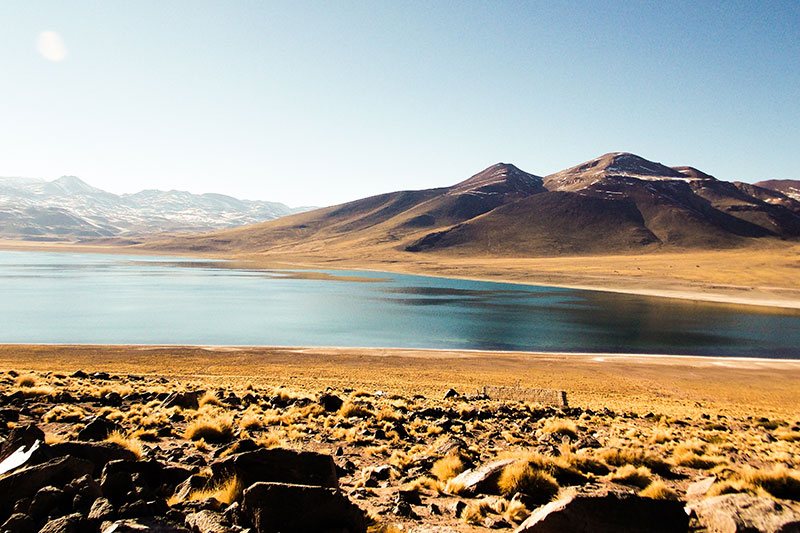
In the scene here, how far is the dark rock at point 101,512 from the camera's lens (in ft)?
16.9

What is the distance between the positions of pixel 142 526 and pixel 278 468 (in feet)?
8.79

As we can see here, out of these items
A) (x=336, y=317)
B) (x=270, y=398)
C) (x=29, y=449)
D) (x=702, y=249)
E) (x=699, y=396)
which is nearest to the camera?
(x=29, y=449)

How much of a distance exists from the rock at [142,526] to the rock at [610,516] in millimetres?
4380

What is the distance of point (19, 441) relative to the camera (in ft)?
24.6

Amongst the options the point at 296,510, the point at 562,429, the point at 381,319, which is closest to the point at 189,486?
the point at 296,510

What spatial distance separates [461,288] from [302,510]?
106882 millimetres

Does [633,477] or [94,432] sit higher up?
[94,432]

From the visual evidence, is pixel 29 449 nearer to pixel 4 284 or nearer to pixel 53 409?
pixel 53 409

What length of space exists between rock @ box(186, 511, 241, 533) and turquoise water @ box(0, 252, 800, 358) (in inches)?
1635

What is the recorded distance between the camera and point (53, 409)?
1268 cm

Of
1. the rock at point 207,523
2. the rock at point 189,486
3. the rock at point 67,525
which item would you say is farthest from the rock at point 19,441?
the rock at point 207,523

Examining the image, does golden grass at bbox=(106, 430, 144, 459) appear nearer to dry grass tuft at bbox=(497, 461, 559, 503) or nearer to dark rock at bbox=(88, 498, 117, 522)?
dark rock at bbox=(88, 498, 117, 522)

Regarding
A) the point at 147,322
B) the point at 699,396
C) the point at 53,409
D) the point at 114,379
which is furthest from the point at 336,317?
the point at 53,409

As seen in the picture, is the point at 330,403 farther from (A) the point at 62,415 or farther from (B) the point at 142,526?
(B) the point at 142,526
